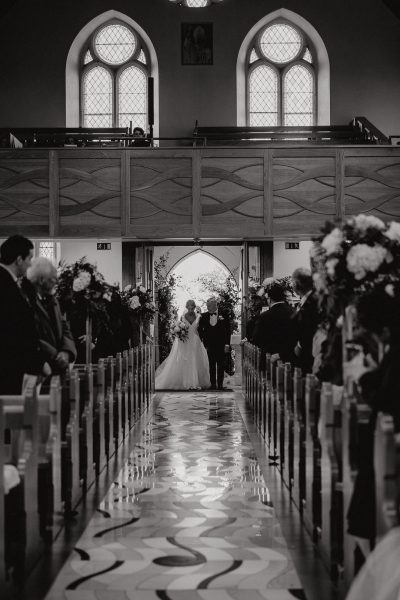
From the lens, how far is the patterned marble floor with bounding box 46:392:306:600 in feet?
12.7

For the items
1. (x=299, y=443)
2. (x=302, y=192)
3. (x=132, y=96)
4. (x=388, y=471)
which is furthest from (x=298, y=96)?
(x=388, y=471)

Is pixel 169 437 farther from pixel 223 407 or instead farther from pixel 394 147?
pixel 394 147

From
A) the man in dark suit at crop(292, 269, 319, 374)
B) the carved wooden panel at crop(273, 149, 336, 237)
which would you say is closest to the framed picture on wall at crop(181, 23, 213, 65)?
the carved wooden panel at crop(273, 149, 336, 237)

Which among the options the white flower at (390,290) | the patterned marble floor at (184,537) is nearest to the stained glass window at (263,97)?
the patterned marble floor at (184,537)

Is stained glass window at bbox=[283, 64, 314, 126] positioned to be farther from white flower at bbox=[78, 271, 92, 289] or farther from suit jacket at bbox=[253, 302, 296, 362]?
white flower at bbox=[78, 271, 92, 289]

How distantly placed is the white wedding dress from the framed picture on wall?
617 centimetres

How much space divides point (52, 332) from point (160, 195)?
7879 millimetres

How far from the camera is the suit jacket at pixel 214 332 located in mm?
13992

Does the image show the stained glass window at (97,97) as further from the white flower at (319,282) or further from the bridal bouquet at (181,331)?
the white flower at (319,282)

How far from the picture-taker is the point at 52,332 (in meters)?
5.97

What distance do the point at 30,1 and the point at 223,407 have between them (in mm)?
10707

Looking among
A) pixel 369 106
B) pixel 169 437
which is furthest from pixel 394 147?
pixel 169 437

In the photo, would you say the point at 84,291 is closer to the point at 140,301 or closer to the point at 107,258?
the point at 140,301

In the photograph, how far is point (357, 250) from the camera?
4223 millimetres
